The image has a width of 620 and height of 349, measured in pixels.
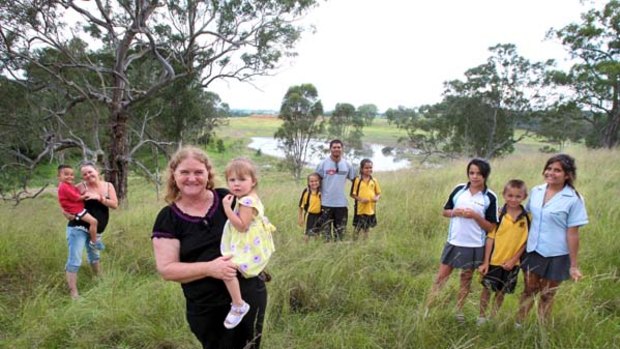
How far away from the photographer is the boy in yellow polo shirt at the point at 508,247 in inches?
113

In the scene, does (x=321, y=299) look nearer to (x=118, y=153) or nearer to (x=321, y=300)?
(x=321, y=300)

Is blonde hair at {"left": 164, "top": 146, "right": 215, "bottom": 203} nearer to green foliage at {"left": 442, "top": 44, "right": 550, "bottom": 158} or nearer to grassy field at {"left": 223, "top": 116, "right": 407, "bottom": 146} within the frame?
green foliage at {"left": 442, "top": 44, "right": 550, "bottom": 158}

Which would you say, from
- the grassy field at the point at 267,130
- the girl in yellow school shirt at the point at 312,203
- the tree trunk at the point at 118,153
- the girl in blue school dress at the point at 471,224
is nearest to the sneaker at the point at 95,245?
the girl in yellow school shirt at the point at 312,203

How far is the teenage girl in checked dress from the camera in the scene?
187 cm

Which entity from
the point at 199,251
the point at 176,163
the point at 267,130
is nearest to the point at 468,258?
the point at 199,251

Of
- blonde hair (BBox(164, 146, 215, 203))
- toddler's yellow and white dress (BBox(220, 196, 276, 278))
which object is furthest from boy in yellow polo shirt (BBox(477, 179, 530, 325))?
blonde hair (BBox(164, 146, 215, 203))

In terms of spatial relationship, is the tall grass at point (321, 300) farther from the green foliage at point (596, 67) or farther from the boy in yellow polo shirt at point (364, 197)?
the green foliage at point (596, 67)

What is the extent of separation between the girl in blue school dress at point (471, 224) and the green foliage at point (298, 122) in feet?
91.9

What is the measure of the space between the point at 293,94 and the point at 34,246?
2694 cm

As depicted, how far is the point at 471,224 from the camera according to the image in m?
3.09

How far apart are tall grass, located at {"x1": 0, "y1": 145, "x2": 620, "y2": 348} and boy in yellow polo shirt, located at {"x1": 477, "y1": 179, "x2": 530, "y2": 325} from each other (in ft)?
0.61

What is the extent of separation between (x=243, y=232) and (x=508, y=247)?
2138mm

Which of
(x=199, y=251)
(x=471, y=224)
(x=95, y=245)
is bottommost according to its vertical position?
(x=95, y=245)

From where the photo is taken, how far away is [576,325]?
2.55m
